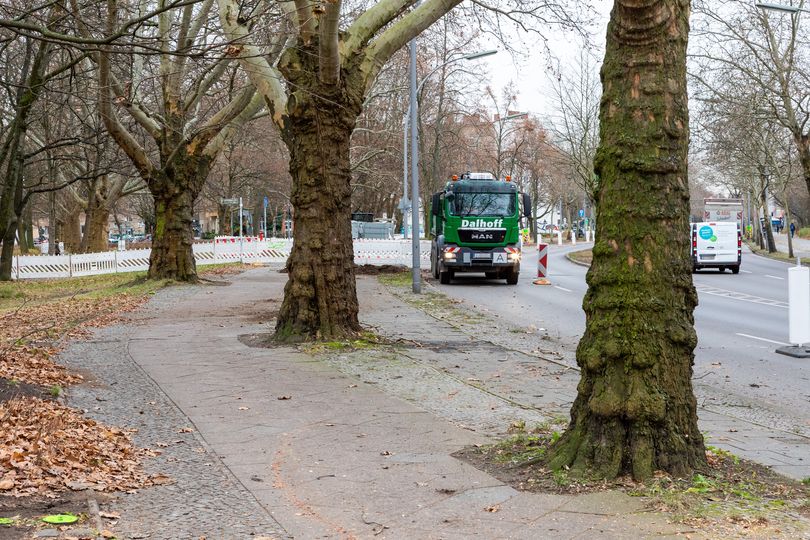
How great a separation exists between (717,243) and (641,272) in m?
31.0

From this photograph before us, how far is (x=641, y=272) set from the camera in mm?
5449

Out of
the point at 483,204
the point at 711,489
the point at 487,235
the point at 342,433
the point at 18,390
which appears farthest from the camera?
the point at 483,204

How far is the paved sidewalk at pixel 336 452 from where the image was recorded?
15.7 feet

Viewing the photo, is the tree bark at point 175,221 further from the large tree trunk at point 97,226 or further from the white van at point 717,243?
the white van at point 717,243

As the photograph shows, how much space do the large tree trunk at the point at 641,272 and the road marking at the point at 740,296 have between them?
54.2 feet

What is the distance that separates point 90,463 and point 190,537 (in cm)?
150

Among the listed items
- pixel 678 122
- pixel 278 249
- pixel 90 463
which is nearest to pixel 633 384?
pixel 678 122

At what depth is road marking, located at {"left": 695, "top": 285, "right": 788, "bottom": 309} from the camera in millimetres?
21534

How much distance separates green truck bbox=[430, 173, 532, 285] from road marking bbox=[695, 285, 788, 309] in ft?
18.5

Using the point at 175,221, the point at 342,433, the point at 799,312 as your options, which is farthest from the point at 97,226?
the point at 342,433

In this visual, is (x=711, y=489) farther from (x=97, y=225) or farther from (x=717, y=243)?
(x=97, y=225)

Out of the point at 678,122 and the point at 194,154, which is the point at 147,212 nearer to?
the point at 194,154

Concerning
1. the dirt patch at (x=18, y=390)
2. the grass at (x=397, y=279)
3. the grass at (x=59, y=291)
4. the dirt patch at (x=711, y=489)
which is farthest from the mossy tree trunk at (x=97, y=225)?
the dirt patch at (x=711, y=489)

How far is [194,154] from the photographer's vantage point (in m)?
25.1
